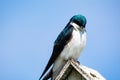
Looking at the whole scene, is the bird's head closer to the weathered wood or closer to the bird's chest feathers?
the bird's chest feathers

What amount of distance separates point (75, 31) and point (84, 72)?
346 centimetres

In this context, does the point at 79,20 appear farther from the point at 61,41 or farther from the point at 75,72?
the point at 75,72

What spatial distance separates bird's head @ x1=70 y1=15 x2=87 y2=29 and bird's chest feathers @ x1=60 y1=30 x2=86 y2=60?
159 mm

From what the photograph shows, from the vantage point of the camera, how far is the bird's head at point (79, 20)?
8.44 meters

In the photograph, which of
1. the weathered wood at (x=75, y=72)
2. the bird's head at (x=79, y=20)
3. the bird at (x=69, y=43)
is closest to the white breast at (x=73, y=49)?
the bird at (x=69, y=43)

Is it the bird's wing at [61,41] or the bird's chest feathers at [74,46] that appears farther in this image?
the bird's wing at [61,41]

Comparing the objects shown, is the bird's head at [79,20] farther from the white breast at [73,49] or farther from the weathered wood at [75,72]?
A: the weathered wood at [75,72]

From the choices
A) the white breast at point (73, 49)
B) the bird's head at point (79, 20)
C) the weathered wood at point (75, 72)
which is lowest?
the weathered wood at point (75, 72)

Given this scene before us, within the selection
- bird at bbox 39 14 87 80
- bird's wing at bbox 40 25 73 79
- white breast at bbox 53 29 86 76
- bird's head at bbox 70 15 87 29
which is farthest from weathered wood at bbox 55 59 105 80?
bird's wing at bbox 40 25 73 79

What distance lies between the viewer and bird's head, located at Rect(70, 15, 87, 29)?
27.7 ft

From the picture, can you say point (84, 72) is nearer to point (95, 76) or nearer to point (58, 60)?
point (95, 76)

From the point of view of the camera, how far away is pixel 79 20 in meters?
8.48

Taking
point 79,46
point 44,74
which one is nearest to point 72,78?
point 44,74

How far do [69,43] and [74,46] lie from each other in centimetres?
18
